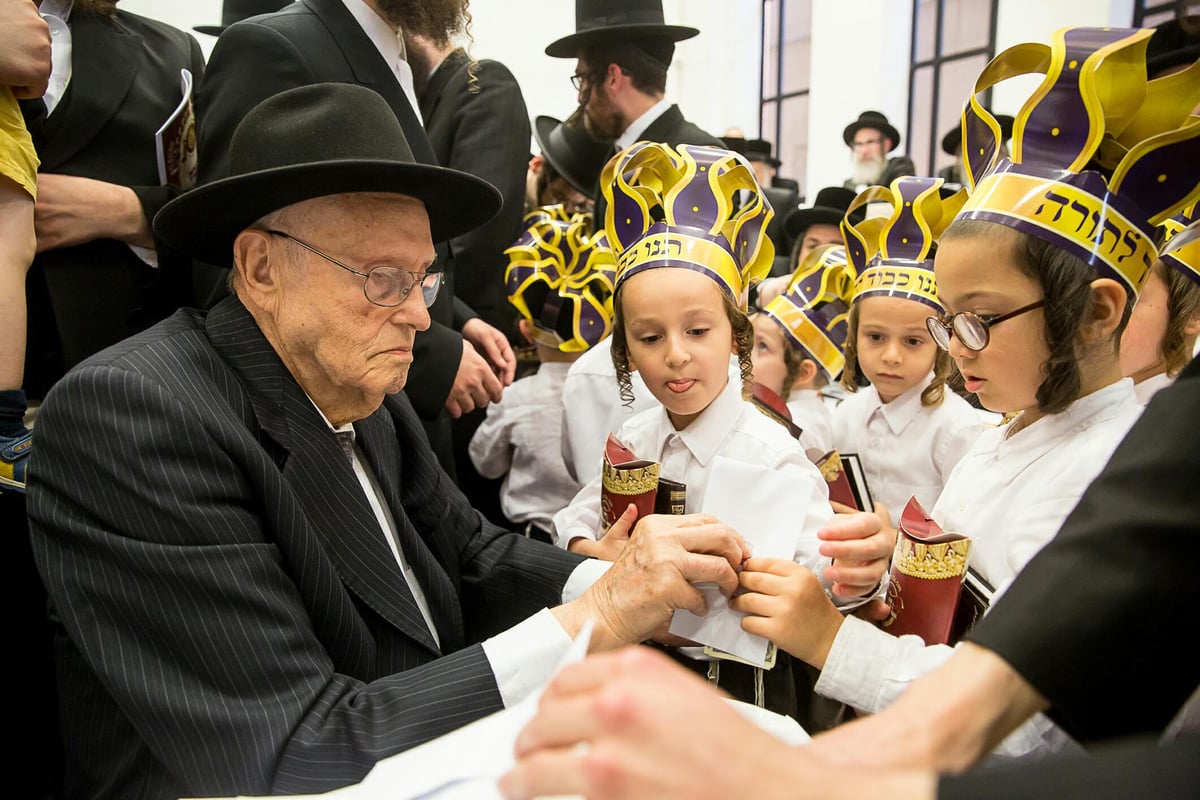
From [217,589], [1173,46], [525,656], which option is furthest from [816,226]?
[217,589]

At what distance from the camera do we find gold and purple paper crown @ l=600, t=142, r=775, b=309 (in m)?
2.15

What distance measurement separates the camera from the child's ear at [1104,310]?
144 cm

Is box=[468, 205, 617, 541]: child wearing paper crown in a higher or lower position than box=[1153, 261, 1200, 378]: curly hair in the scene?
lower

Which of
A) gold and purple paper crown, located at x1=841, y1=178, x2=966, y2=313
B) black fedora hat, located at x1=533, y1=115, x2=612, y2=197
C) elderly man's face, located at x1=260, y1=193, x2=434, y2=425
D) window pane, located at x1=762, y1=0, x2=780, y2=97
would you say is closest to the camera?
elderly man's face, located at x1=260, y1=193, x2=434, y2=425

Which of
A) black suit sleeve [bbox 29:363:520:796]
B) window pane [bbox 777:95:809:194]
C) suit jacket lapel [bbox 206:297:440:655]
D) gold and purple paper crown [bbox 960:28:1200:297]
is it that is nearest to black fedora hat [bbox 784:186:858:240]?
gold and purple paper crown [bbox 960:28:1200:297]

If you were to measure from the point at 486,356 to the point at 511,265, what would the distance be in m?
0.74

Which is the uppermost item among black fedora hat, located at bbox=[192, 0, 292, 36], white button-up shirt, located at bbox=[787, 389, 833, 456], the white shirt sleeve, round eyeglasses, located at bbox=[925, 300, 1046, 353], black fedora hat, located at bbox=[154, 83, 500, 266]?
black fedora hat, located at bbox=[192, 0, 292, 36]

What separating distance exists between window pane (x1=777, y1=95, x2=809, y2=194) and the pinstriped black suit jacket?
12.2m

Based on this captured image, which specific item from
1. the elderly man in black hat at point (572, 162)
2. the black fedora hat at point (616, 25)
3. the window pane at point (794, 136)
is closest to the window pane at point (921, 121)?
the window pane at point (794, 136)

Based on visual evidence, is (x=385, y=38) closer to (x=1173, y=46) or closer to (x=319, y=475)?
(x=319, y=475)

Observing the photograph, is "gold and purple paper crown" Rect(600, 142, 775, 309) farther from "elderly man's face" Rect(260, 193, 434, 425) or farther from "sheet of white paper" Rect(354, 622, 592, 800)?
"sheet of white paper" Rect(354, 622, 592, 800)

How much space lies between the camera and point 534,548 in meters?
2.03

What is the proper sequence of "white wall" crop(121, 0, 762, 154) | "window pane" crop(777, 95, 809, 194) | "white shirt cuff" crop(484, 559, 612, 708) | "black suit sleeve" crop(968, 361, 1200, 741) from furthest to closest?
"window pane" crop(777, 95, 809, 194) → "white wall" crop(121, 0, 762, 154) → "white shirt cuff" crop(484, 559, 612, 708) → "black suit sleeve" crop(968, 361, 1200, 741)

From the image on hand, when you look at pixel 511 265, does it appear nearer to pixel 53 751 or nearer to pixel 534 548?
pixel 534 548
